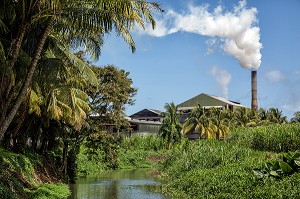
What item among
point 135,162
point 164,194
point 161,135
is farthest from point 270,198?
point 161,135

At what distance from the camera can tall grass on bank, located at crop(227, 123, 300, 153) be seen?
820 inches

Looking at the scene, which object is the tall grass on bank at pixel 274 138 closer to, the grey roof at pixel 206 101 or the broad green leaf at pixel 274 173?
the broad green leaf at pixel 274 173

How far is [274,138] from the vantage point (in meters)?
21.7

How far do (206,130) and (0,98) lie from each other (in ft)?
128

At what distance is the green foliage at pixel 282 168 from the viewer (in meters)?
13.5

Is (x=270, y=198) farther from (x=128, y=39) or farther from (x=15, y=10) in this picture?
(x=15, y=10)

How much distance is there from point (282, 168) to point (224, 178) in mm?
2740

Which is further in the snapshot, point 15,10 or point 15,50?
point 15,10

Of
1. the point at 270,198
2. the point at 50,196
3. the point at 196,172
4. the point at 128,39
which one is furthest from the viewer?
the point at 196,172

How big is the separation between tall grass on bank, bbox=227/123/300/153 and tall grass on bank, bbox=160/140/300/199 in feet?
5.94

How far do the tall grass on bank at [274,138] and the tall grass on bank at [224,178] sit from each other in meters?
1.81

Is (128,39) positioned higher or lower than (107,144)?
higher

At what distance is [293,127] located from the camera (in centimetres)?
2111

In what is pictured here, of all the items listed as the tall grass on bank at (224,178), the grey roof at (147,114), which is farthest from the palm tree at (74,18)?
the grey roof at (147,114)
